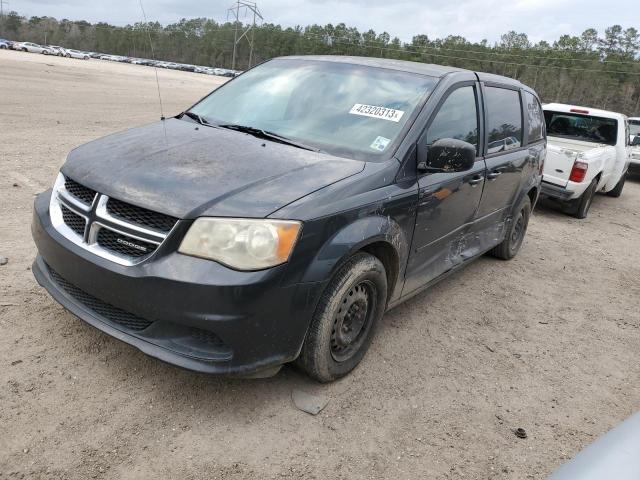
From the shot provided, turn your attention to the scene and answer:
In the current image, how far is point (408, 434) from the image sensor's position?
9.02 feet

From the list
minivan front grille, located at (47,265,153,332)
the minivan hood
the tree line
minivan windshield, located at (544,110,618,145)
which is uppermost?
the tree line

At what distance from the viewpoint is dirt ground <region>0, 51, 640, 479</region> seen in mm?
2418

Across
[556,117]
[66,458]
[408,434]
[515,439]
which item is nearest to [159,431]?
[66,458]

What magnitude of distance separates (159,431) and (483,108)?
3.32 m

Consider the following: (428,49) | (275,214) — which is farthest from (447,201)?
(428,49)

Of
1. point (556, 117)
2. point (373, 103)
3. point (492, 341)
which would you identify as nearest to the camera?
point (373, 103)

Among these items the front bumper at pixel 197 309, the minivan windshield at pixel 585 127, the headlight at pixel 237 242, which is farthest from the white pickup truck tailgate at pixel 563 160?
the headlight at pixel 237 242

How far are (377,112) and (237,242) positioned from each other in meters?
1.51

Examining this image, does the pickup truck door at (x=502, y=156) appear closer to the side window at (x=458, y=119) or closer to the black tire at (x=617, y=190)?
the side window at (x=458, y=119)

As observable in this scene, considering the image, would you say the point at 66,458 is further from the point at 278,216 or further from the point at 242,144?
the point at 242,144

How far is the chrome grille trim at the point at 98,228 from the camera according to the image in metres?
2.46

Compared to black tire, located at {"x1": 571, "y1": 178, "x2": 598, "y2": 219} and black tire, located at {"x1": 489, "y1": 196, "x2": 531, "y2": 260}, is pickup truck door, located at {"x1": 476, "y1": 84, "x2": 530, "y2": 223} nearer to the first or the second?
black tire, located at {"x1": 489, "y1": 196, "x2": 531, "y2": 260}

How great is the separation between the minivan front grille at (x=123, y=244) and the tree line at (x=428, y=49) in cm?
3042

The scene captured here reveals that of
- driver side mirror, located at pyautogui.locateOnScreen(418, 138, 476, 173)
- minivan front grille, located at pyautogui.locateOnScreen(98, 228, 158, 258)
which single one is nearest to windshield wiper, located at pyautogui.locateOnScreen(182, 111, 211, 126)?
minivan front grille, located at pyautogui.locateOnScreen(98, 228, 158, 258)
